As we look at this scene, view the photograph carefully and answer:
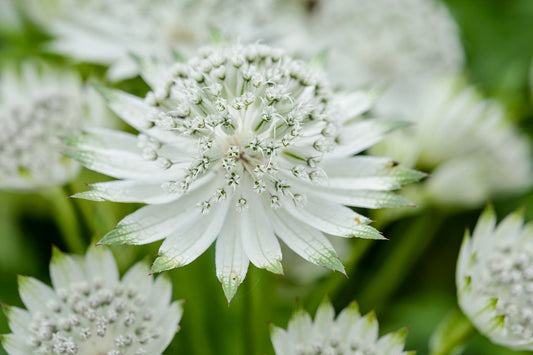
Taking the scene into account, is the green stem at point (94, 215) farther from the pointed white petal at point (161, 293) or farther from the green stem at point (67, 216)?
the pointed white petal at point (161, 293)

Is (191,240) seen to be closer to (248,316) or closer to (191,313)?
(248,316)

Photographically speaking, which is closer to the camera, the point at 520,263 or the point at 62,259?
the point at 62,259

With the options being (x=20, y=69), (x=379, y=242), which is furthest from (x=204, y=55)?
(x=379, y=242)

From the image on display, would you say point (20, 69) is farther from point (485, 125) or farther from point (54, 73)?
point (485, 125)

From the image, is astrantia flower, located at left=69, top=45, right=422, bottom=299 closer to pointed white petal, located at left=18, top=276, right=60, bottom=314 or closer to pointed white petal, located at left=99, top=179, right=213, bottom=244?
pointed white petal, located at left=99, top=179, right=213, bottom=244

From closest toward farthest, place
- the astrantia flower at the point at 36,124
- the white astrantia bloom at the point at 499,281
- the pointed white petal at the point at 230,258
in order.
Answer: the pointed white petal at the point at 230,258 → the white astrantia bloom at the point at 499,281 → the astrantia flower at the point at 36,124

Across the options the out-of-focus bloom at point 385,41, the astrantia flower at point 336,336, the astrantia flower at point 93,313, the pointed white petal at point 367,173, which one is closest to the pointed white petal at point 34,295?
the astrantia flower at point 93,313
